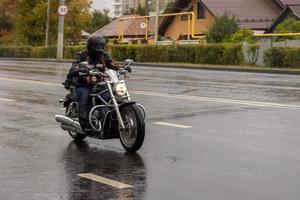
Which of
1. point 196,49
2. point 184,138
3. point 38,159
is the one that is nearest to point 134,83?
point 184,138

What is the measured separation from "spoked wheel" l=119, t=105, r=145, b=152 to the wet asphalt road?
12 centimetres

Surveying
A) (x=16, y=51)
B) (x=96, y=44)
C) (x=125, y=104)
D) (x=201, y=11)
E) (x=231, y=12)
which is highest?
(x=201, y=11)

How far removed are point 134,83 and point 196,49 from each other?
1866 centimetres

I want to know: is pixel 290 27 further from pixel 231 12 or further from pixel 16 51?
pixel 16 51

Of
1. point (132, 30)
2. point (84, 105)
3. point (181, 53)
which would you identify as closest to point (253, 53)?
point (181, 53)

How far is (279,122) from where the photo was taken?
36.0 feet

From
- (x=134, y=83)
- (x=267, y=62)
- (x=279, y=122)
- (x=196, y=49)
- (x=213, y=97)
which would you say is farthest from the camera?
(x=196, y=49)

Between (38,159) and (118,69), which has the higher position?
(118,69)

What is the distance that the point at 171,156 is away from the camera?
7984 mm

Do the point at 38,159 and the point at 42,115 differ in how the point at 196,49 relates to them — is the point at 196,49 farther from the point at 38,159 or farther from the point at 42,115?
the point at 38,159

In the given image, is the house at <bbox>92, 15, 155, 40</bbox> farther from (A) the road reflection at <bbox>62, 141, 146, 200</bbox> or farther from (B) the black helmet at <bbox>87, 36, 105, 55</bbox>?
(A) the road reflection at <bbox>62, 141, 146, 200</bbox>

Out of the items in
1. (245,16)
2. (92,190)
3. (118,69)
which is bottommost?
(92,190)

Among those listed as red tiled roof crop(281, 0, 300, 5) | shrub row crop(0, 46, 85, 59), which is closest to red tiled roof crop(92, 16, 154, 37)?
shrub row crop(0, 46, 85, 59)

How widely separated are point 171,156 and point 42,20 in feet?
161
